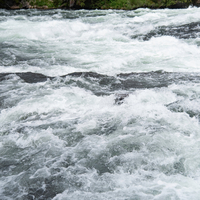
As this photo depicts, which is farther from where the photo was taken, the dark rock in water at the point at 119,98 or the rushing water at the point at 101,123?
the dark rock in water at the point at 119,98

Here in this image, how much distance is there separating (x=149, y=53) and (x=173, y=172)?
6.80 m

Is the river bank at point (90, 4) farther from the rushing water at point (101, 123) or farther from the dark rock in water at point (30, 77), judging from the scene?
the dark rock in water at point (30, 77)

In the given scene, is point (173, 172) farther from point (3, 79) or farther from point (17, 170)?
point (3, 79)

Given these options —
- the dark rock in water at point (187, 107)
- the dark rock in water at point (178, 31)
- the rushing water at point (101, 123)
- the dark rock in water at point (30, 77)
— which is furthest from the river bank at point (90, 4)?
the dark rock in water at point (187, 107)

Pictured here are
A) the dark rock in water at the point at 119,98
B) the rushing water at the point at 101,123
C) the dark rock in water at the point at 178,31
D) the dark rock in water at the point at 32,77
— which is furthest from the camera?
the dark rock in water at the point at 178,31

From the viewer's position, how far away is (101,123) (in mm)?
5375

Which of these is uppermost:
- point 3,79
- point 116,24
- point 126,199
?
point 116,24

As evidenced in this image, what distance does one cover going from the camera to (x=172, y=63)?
9000 millimetres

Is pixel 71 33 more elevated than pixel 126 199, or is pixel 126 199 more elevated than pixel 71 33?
pixel 71 33

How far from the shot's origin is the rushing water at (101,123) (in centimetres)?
384

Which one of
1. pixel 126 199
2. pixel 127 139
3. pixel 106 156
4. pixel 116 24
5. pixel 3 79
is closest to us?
pixel 126 199

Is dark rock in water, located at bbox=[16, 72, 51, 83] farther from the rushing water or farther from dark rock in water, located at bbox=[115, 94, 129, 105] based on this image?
dark rock in water, located at bbox=[115, 94, 129, 105]

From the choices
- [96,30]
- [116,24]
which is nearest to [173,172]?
[96,30]

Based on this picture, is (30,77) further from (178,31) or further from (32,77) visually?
(178,31)
